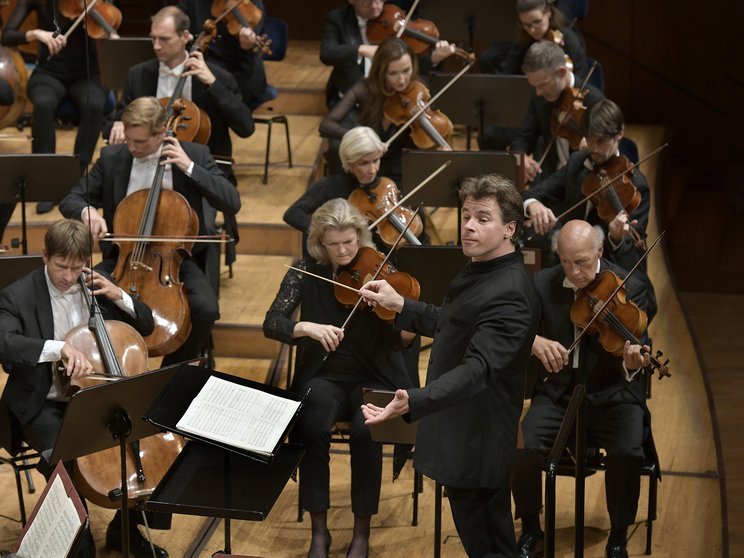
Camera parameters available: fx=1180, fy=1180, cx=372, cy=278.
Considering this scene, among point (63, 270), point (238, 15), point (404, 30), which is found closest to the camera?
point (63, 270)

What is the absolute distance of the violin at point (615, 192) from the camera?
4070 millimetres

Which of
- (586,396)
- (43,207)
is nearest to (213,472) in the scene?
(586,396)

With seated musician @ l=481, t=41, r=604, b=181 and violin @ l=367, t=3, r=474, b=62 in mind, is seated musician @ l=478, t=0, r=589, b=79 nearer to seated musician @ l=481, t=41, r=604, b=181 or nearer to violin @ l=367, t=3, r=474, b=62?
violin @ l=367, t=3, r=474, b=62

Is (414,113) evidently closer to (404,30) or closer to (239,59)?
(404,30)

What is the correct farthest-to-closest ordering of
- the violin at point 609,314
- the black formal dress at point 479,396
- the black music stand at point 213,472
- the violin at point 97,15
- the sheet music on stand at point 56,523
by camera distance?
the violin at point 97,15
the violin at point 609,314
the black music stand at point 213,472
the black formal dress at point 479,396
the sheet music on stand at point 56,523

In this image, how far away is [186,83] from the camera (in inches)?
194

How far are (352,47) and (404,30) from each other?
9.8 inches

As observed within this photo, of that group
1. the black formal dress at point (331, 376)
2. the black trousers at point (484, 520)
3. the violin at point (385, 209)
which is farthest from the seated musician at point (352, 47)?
the black trousers at point (484, 520)

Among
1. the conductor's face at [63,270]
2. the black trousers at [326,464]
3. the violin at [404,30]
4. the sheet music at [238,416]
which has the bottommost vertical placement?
the black trousers at [326,464]

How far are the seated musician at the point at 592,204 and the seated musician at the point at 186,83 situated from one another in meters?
1.34

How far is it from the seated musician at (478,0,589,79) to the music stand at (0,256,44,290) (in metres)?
2.54

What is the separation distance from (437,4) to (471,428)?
3.33 m

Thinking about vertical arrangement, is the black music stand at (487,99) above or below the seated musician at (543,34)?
below

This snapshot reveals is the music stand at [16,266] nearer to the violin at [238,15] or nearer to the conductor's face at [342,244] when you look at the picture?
the conductor's face at [342,244]
